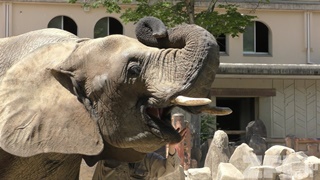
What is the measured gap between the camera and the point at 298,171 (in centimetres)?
658

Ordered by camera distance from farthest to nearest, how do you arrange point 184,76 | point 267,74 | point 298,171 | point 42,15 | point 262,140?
point 42,15 < point 267,74 < point 262,140 < point 298,171 < point 184,76

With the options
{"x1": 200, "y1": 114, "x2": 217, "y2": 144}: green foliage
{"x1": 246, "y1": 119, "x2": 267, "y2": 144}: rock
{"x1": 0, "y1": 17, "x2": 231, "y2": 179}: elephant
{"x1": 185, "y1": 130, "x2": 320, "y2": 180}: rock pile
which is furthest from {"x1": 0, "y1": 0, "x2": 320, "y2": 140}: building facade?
{"x1": 0, "y1": 17, "x2": 231, "y2": 179}: elephant

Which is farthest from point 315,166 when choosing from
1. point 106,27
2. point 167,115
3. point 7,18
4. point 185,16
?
point 106,27

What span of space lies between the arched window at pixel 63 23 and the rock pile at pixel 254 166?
8.13 meters

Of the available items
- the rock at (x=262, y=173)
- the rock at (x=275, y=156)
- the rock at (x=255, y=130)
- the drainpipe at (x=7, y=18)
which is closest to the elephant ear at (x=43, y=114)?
the rock at (x=262, y=173)

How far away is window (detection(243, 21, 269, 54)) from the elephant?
14.8 m

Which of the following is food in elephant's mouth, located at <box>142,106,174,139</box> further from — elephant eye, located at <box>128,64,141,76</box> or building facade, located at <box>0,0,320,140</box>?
building facade, located at <box>0,0,320,140</box>

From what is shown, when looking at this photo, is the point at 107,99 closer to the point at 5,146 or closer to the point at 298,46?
the point at 5,146

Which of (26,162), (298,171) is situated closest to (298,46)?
(298,171)

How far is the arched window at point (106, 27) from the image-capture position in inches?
643

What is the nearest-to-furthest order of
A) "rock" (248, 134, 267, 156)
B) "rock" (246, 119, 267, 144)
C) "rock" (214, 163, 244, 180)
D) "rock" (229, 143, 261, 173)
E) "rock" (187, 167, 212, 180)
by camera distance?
"rock" (214, 163, 244, 180), "rock" (187, 167, 212, 180), "rock" (229, 143, 261, 173), "rock" (248, 134, 267, 156), "rock" (246, 119, 267, 144)

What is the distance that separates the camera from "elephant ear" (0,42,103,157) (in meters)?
2.25

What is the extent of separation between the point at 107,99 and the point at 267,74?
12.7 meters

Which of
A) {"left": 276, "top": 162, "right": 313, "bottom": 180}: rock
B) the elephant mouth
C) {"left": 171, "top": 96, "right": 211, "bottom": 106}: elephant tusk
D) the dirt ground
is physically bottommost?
{"left": 276, "top": 162, "right": 313, "bottom": 180}: rock
